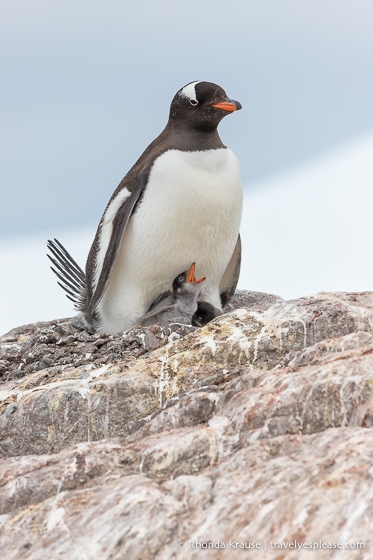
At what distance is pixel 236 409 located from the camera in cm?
396

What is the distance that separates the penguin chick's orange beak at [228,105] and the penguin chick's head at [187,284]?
1.43 metres

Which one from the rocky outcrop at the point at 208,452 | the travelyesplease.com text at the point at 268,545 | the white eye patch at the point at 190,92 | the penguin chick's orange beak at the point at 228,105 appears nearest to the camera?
the travelyesplease.com text at the point at 268,545

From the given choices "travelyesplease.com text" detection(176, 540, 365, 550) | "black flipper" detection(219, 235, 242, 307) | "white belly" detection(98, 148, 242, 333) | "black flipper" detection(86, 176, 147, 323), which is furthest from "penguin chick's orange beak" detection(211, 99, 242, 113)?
"travelyesplease.com text" detection(176, 540, 365, 550)

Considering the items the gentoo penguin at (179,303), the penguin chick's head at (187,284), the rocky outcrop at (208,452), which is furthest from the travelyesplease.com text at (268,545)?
the penguin chick's head at (187,284)

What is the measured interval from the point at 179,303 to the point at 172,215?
2.61 ft

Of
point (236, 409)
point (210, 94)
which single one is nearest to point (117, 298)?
point (210, 94)

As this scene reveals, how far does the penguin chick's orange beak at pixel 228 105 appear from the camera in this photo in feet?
23.5

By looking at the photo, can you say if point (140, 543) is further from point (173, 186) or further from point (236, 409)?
point (173, 186)

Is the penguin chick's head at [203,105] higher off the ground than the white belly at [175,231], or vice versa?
the penguin chick's head at [203,105]

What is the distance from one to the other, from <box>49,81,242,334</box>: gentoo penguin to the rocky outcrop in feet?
5.66

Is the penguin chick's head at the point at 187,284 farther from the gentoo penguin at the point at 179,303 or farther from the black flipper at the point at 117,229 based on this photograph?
the black flipper at the point at 117,229

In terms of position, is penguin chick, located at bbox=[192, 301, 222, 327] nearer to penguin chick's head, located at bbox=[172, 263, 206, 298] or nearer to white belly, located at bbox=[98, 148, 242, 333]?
white belly, located at bbox=[98, 148, 242, 333]

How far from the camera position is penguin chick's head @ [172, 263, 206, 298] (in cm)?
734

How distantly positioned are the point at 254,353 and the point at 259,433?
1923mm
